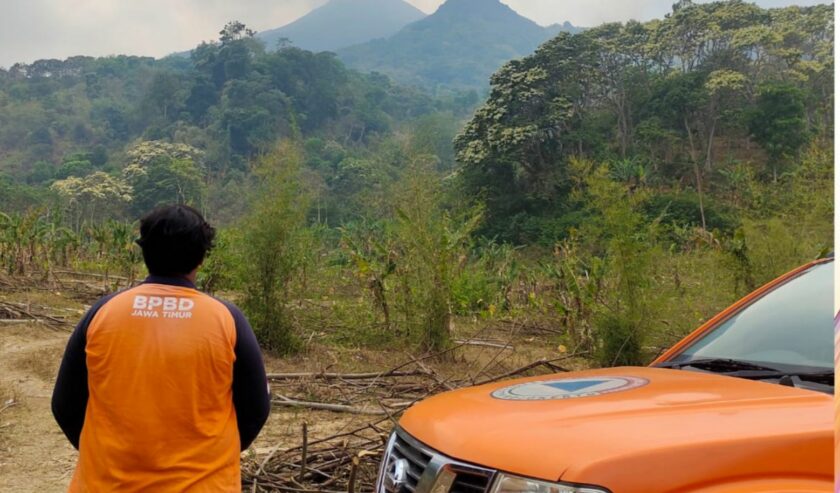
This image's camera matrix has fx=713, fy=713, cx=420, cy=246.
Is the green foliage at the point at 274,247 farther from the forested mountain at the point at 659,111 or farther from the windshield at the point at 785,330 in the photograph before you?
the forested mountain at the point at 659,111

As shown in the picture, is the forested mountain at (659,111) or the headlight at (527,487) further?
the forested mountain at (659,111)

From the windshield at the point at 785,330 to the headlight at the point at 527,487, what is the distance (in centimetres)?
122

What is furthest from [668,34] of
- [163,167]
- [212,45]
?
[212,45]

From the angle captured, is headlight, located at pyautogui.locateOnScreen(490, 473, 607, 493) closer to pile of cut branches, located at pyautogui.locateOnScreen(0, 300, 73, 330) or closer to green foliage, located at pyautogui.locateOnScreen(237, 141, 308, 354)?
green foliage, located at pyautogui.locateOnScreen(237, 141, 308, 354)

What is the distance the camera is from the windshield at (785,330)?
8.59 ft

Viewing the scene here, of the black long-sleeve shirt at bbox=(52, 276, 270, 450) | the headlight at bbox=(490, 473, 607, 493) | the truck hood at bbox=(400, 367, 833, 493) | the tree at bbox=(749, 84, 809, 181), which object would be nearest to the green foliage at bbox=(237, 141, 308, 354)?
the black long-sleeve shirt at bbox=(52, 276, 270, 450)

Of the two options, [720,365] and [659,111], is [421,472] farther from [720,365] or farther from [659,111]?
[659,111]

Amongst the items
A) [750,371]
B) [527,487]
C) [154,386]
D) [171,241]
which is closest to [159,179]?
[171,241]

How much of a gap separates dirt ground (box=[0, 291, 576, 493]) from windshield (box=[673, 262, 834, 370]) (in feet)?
10.8

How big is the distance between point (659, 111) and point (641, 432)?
43.3m

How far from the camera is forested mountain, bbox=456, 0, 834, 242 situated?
125 ft

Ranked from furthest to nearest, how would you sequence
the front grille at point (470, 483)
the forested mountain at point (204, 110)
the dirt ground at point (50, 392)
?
the forested mountain at point (204, 110)
the dirt ground at point (50, 392)
the front grille at point (470, 483)

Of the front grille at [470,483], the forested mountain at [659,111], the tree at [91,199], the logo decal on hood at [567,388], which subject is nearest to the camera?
the front grille at [470,483]

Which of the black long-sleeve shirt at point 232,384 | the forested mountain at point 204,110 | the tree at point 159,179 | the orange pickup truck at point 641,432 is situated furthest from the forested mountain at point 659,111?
the black long-sleeve shirt at point 232,384
